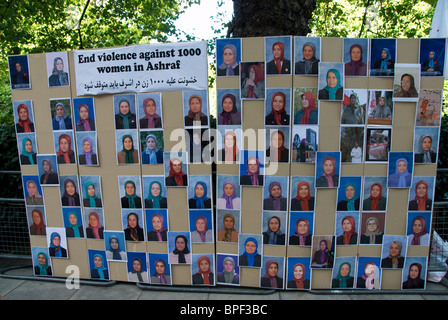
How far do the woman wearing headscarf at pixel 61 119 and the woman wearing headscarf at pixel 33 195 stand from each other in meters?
0.77

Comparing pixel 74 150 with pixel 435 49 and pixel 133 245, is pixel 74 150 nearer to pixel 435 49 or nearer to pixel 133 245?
pixel 133 245

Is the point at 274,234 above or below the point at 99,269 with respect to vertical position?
above

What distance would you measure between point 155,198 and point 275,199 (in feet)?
4.25

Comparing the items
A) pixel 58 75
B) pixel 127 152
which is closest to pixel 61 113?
pixel 58 75

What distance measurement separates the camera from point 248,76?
3012 millimetres

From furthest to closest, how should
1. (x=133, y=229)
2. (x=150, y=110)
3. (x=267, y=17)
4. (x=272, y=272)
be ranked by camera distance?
(x=267, y=17)
(x=133, y=229)
(x=272, y=272)
(x=150, y=110)

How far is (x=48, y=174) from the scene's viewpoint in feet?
11.4

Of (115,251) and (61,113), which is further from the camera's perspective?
(115,251)

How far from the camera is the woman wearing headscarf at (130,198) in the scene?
3.34 m

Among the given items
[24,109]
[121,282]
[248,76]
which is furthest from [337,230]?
[24,109]

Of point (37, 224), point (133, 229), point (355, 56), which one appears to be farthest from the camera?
point (37, 224)

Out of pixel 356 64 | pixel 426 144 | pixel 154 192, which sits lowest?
pixel 154 192

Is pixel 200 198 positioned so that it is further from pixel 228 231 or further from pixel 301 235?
pixel 301 235

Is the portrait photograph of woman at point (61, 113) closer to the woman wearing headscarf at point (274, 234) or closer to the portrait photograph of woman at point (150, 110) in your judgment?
the portrait photograph of woman at point (150, 110)
